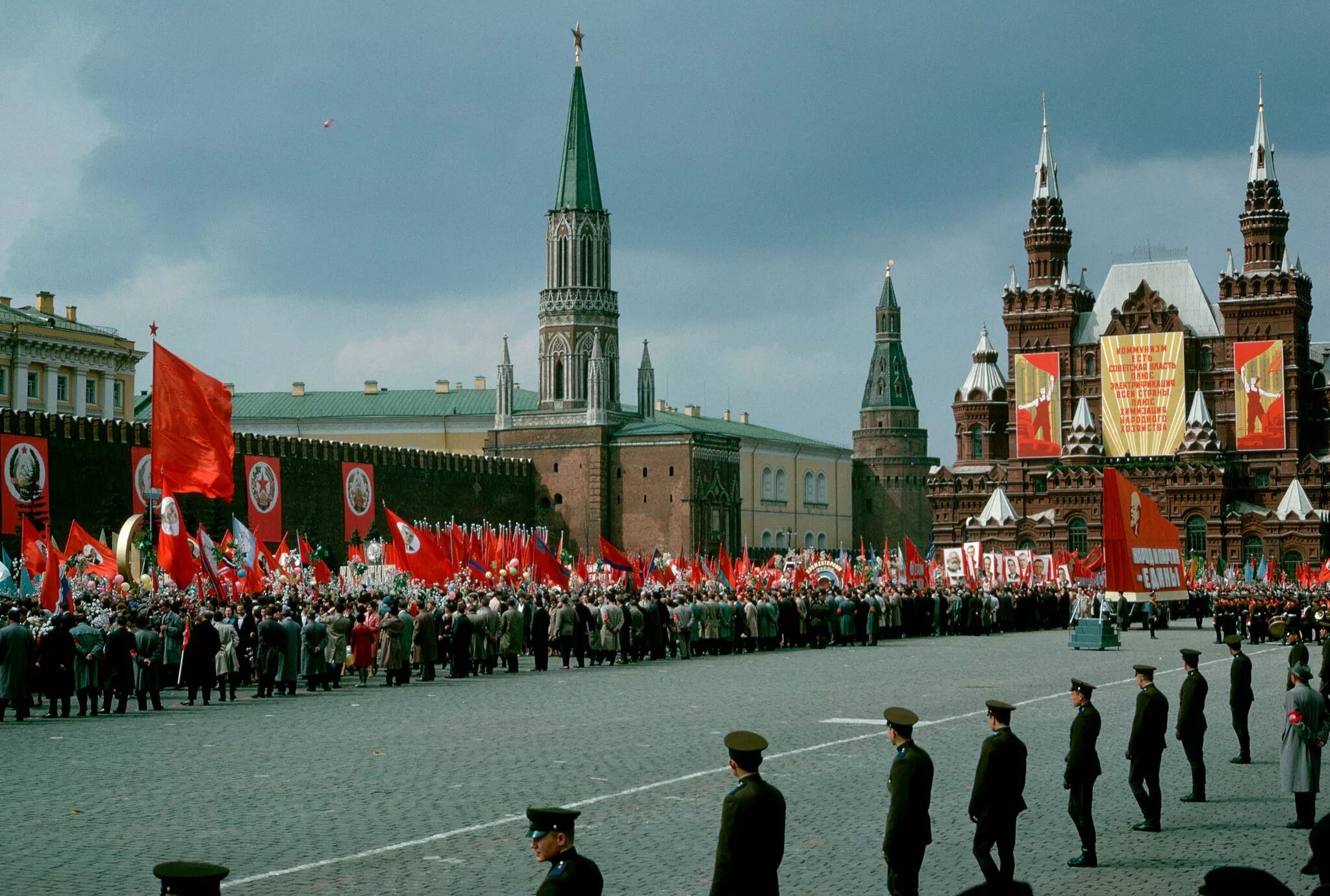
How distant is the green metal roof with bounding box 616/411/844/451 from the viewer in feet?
287

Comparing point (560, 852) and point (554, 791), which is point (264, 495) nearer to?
point (554, 791)

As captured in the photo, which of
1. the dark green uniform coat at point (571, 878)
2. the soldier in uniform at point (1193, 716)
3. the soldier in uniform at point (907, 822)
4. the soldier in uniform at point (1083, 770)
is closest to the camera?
the dark green uniform coat at point (571, 878)

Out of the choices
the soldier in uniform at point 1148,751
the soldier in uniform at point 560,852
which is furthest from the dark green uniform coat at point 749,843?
the soldier in uniform at point 1148,751

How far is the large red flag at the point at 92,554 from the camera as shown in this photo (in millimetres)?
29719

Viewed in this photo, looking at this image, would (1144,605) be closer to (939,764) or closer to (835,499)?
(939,764)

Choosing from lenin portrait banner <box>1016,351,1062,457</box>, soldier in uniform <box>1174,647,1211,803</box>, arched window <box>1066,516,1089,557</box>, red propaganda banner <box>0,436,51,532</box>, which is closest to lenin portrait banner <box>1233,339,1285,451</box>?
arched window <box>1066,516,1089,557</box>

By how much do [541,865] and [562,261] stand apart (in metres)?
80.3

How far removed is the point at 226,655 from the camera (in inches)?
853

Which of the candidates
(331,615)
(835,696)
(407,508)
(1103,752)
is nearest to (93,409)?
(407,508)

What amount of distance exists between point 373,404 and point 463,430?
7.36 m

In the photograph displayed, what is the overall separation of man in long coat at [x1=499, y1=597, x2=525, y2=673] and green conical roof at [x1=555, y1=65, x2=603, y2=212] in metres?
63.0

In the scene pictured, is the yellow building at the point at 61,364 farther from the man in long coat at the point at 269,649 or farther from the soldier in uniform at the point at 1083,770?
the soldier in uniform at the point at 1083,770

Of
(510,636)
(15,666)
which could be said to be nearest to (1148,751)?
(15,666)

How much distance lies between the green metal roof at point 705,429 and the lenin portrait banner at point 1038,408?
15.6 metres
